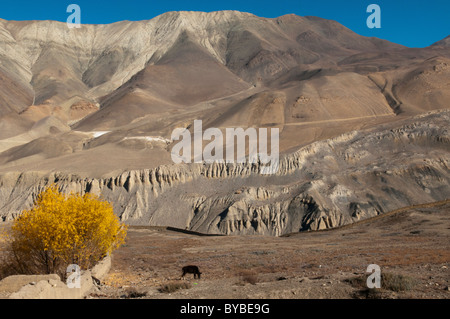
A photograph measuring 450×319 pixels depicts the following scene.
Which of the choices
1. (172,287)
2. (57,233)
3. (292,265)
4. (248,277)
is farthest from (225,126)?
(172,287)

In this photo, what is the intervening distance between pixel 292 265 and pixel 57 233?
1009 centimetres

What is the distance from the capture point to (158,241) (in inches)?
1491

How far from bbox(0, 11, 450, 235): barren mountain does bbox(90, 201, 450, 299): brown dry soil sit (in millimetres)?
12943

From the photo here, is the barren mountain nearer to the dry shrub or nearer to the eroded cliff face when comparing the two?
the eroded cliff face

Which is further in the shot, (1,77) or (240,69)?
(240,69)

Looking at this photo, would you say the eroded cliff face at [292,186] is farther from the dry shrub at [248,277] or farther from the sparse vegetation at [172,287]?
the sparse vegetation at [172,287]

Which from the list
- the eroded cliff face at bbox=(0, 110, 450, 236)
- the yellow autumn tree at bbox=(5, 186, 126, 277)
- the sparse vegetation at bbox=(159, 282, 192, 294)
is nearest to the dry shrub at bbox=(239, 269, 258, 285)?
the sparse vegetation at bbox=(159, 282, 192, 294)

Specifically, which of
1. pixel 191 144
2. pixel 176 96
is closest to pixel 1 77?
pixel 176 96

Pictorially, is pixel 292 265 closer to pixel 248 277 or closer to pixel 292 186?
pixel 248 277

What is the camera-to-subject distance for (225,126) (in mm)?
94312

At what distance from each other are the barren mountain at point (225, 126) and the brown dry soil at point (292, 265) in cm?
1294

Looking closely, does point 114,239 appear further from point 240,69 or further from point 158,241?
point 240,69

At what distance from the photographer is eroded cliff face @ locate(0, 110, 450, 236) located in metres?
51.1
